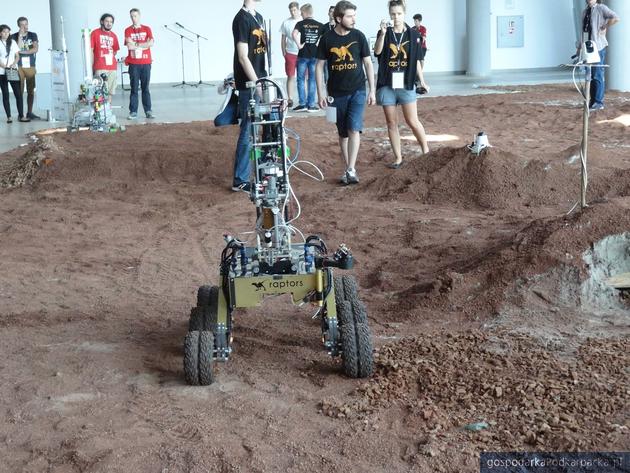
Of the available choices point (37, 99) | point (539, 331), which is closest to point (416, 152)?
point (539, 331)

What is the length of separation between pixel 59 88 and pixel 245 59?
6.86 metres

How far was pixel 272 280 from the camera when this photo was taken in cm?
470

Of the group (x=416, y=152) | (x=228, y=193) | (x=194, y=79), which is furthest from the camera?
(x=194, y=79)

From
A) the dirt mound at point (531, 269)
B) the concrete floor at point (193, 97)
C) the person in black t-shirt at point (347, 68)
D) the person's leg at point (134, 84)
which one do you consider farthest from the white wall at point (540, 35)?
the dirt mound at point (531, 269)

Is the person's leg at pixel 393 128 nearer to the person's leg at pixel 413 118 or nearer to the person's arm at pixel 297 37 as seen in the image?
the person's leg at pixel 413 118

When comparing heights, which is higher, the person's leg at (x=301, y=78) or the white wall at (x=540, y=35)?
the white wall at (x=540, y=35)

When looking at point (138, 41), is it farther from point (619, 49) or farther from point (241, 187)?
point (619, 49)

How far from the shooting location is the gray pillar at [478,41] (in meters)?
24.2

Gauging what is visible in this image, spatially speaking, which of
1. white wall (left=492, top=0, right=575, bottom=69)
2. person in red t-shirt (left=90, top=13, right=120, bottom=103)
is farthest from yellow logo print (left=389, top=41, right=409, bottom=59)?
white wall (left=492, top=0, right=575, bottom=69)

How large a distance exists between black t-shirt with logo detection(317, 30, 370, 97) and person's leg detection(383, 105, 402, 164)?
0.70 metres

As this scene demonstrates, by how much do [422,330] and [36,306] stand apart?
2694mm

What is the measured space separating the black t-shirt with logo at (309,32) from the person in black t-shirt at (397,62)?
17.2 ft

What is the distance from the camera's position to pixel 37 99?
19688mm

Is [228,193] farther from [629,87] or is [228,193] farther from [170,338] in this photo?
[629,87]
